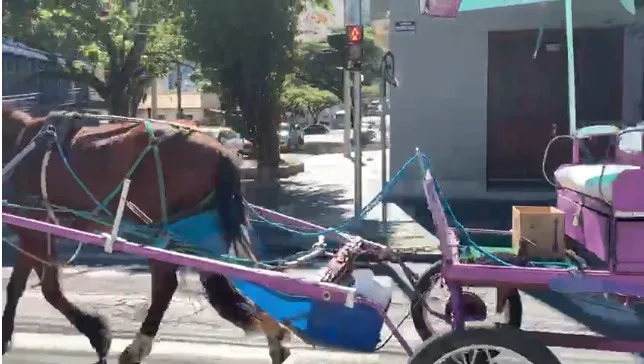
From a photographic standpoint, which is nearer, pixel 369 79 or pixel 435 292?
pixel 435 292

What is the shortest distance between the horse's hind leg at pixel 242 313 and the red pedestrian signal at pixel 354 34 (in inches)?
276

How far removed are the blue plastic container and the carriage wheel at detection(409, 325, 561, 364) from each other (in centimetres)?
47

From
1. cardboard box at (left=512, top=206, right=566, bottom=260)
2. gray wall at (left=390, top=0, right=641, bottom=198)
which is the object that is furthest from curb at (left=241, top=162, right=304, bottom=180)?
cardboard box at (left=512, top=206, right=566, bottom=260)

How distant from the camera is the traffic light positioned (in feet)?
36.2

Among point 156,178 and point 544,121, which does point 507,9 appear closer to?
point 544,121

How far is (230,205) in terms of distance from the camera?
175 inches

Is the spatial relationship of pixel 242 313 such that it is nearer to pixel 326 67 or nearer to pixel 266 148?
pixel 266 148

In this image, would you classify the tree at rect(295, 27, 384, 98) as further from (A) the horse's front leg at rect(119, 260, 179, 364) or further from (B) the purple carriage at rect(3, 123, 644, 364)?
(B) the purple carriage at rect(3, 123, 644, 364)

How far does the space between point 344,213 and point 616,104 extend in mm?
5840

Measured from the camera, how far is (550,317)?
6.62 meters

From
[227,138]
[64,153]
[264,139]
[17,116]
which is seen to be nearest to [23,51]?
[264,139]

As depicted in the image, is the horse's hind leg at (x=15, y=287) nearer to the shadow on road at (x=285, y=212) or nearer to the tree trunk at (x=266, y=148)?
the shadow on road at (x=285, y=212)

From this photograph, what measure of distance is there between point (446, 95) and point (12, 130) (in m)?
11.0

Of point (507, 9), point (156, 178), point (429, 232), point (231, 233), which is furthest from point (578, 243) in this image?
point (507, 9)
